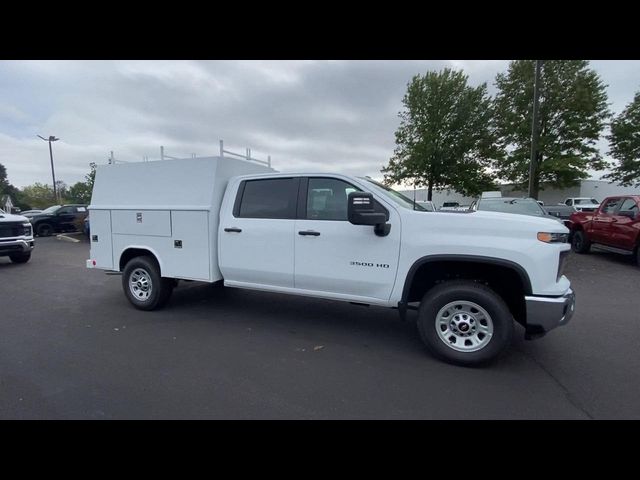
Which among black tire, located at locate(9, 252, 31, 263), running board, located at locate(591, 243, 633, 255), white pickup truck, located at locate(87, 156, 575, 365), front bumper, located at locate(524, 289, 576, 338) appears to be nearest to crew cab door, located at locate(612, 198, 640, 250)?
running board, located at locate(591, 243, 633, 255)

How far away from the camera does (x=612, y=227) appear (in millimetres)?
8953

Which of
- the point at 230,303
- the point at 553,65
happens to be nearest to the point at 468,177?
the point at 553,65

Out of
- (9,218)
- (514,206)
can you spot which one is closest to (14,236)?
(9,218)

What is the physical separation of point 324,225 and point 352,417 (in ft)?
6.82

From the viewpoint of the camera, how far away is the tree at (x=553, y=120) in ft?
81.3

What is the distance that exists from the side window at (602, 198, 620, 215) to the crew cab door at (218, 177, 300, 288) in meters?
9.99

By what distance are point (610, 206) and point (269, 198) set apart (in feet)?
34.3

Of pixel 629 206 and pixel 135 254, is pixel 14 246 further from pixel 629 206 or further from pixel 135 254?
pixel 629 206

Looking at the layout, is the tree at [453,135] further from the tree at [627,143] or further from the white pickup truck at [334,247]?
the white pickup truck at [334,247]

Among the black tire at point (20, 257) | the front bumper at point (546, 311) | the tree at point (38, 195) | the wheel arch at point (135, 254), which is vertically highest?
the tree at point (38, 195)

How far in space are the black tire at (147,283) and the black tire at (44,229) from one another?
17.6m

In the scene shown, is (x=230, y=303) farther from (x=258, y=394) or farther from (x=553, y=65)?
(x=553, y=65)

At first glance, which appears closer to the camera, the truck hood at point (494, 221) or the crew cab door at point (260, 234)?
the truck hood at point (494, 221)

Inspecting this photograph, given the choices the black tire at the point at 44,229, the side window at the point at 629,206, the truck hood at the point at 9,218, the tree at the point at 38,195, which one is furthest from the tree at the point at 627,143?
the tree at the point at 38,195
